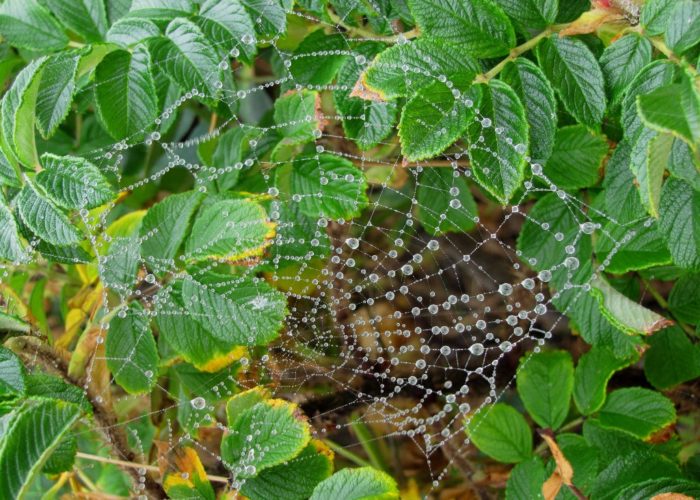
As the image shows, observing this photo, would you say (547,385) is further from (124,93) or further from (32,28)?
(32,28)

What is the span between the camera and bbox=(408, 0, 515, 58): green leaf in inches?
31.2

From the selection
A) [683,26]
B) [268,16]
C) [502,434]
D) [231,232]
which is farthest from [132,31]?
[502,434]

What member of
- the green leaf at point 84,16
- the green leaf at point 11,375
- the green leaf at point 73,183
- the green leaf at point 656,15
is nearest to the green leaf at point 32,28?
the green leaf at point 84,16

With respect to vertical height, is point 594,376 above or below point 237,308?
below

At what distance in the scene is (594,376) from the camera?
111cm

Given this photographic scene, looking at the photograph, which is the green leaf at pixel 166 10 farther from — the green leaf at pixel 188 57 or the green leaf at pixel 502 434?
the green leaf at pixel 502 434

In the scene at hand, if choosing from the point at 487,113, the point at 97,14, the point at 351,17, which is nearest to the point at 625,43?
the point at 487,113

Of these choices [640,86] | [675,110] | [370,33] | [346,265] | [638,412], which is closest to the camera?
[675,110]

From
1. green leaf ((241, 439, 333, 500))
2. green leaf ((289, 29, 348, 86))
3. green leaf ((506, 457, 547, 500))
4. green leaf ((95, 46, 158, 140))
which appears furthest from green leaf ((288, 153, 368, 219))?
green leaf ((506, 457, 547, 500))

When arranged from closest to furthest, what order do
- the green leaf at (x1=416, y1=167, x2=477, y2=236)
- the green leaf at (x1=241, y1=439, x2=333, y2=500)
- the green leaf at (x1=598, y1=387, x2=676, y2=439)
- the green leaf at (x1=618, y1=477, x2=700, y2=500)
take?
1. the green leaf at (x1=618, y1=477, x2=700, y2=500)
2. the green leaf at (x1=241, y1=439, x2=333, y2=500)
3. the green leaf at (x1=598, y1=387, x2=676, y2=439)
4. the green leaf at (x1=416, y1=167, x2=477, y2=236)

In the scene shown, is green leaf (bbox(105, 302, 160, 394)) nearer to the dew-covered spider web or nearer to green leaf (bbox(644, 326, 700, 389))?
the dew-covered spider web

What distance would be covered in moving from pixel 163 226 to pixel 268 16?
12.5 inches

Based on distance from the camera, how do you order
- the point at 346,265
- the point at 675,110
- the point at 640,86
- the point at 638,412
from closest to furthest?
the point at 675,110 < the point at 640,86 < the point at 638,412 < the point at 346,265

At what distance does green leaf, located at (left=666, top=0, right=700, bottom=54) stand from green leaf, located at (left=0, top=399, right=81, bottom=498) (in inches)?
28.4
